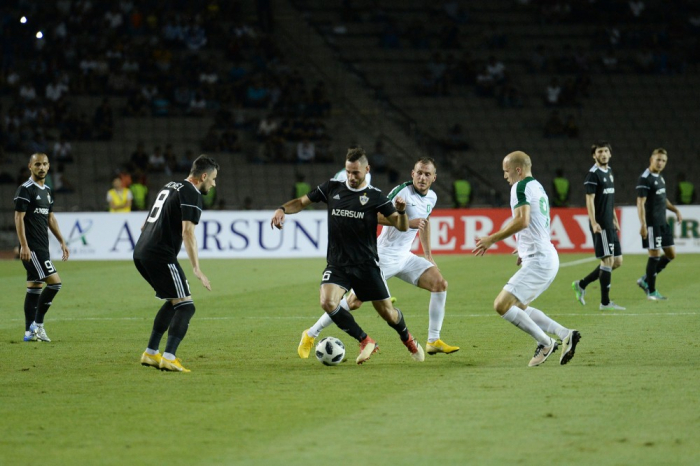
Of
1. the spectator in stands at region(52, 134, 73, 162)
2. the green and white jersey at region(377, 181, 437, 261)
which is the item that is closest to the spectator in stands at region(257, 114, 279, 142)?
the spectator in stands at region(52, 134, 73, 162)

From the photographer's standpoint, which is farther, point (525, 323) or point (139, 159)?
point (139, 159)

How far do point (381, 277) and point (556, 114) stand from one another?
2466 cm

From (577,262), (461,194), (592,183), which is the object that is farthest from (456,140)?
(592,183)

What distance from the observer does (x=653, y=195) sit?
15.0m

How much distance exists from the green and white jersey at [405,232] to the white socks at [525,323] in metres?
1.55

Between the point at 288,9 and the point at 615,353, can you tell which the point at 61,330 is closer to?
the point at 615,353

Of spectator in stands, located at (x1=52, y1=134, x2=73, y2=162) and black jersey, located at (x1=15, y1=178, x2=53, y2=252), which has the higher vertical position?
spectator in stands, located at (x1=52, y1=134, x2=73, y2=162)

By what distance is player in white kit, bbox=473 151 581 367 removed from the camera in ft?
28.0

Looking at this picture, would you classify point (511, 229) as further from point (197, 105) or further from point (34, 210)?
point (197, 105)

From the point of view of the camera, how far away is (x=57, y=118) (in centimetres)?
3122

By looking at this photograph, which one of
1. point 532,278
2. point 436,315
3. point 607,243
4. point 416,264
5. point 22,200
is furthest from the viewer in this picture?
point 607,243

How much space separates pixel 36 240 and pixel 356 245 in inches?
164

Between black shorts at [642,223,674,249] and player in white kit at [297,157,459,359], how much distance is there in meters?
5.82

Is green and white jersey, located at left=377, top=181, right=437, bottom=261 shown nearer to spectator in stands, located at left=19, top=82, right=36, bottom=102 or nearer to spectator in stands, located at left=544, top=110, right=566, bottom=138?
spectator in stands, located at left=544, top=110, right=566, bottom=138
